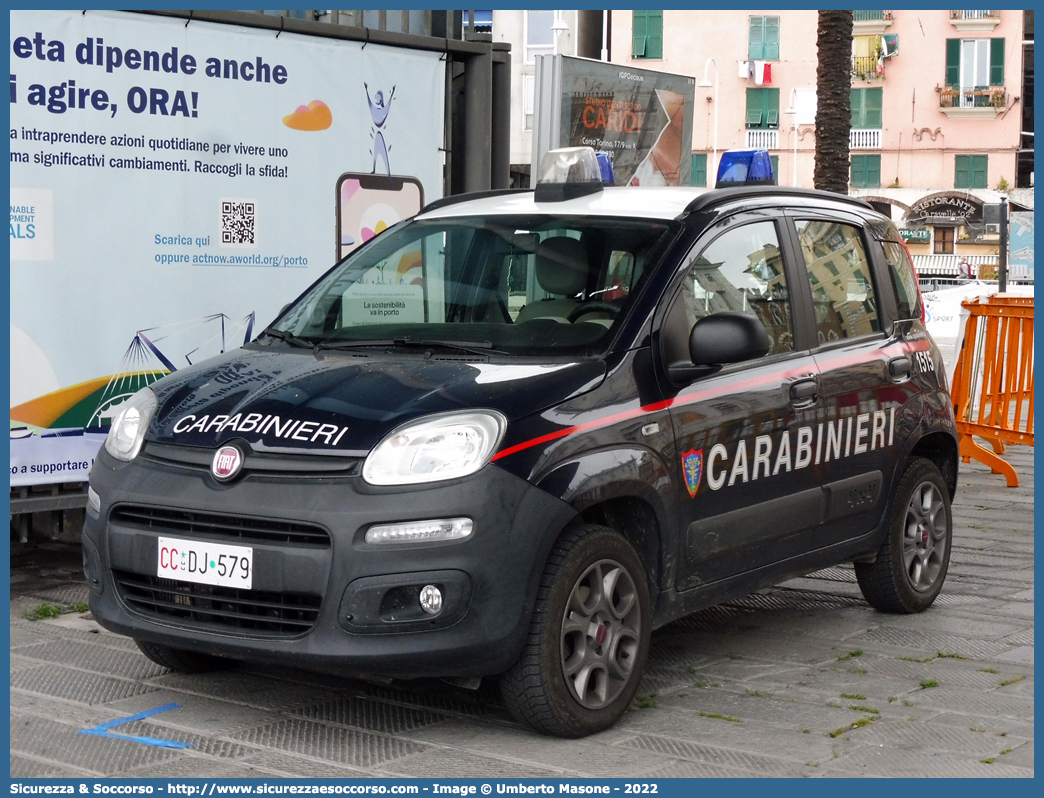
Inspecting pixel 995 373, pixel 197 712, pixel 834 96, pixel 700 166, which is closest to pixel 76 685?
pixel 197 712

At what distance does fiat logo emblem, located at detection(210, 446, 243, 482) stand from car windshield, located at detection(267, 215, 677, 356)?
85 cm

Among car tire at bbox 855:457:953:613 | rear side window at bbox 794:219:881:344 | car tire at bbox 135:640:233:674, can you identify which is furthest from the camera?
car tire at bbox 855:457:953:613

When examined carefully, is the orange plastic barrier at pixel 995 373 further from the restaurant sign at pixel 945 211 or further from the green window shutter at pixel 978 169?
the green window shutter at pixel 978 169

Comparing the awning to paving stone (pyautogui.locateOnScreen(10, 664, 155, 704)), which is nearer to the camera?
paving stone (pyautogui.locateOnScreen(10, 664, 155, 704))

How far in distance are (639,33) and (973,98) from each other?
1220 cm

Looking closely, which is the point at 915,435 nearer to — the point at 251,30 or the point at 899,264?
the point at 899,264

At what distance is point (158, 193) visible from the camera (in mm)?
6879

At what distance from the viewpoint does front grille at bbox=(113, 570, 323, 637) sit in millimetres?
4297

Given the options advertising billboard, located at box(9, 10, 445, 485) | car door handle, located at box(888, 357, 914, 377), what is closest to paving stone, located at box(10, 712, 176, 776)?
advertising billboard, located at box(9, 10, 445, 485)

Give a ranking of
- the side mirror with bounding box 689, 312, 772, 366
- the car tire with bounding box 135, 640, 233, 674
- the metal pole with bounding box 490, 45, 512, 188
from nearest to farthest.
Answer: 1. the side mirror with bounding box 689, 312, 772, 366
2. the car tire with bounding box 135, 640, 233, 674
3. the metal pole with bounding box 490, 45, 512, 188

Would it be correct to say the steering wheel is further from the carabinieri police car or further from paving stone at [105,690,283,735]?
paving stone at [105,690,283,735]

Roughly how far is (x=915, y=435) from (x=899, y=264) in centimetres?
82

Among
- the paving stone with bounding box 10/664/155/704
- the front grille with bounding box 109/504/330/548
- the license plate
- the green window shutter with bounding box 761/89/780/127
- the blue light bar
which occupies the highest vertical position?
the green window shutter with bounding box 761/89/780/127

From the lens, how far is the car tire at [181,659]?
16.8ft
